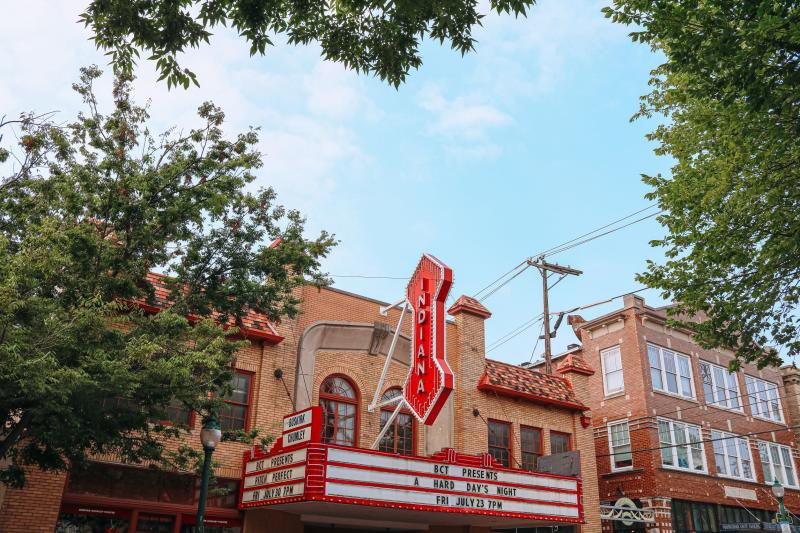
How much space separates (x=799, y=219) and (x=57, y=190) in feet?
48.1

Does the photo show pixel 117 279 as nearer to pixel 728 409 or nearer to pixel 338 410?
pixel 338 410

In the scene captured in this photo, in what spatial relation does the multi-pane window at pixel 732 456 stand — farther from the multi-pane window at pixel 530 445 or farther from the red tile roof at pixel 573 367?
the multi-pane window at pixel 530 445

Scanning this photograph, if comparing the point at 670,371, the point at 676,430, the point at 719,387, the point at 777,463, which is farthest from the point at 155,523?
the point at 777,463

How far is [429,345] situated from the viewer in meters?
17.1

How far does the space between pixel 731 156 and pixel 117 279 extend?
12908 millimetres

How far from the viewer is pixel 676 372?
3228 centimetres

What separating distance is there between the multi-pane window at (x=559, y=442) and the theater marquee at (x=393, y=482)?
14.5 ft

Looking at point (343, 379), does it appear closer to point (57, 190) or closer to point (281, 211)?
point (281, 211)

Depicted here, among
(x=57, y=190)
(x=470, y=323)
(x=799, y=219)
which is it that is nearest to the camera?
(x=57, y=190)

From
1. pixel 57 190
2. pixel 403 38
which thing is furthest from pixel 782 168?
pixel 57 190

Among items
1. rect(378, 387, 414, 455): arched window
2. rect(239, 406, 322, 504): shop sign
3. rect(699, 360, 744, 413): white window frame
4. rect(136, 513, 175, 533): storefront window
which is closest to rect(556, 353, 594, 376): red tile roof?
rect(378, 387, 414, 455): arched window

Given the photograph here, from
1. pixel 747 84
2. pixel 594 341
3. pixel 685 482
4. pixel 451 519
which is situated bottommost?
pixel 451 519

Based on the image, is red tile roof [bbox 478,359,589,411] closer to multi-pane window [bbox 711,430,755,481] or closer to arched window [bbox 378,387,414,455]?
arched window [bbox 378,387,414,455]

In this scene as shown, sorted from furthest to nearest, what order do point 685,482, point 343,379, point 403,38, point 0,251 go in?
point 685,482 → point 343,379 → point 0,251 → point 403,38
